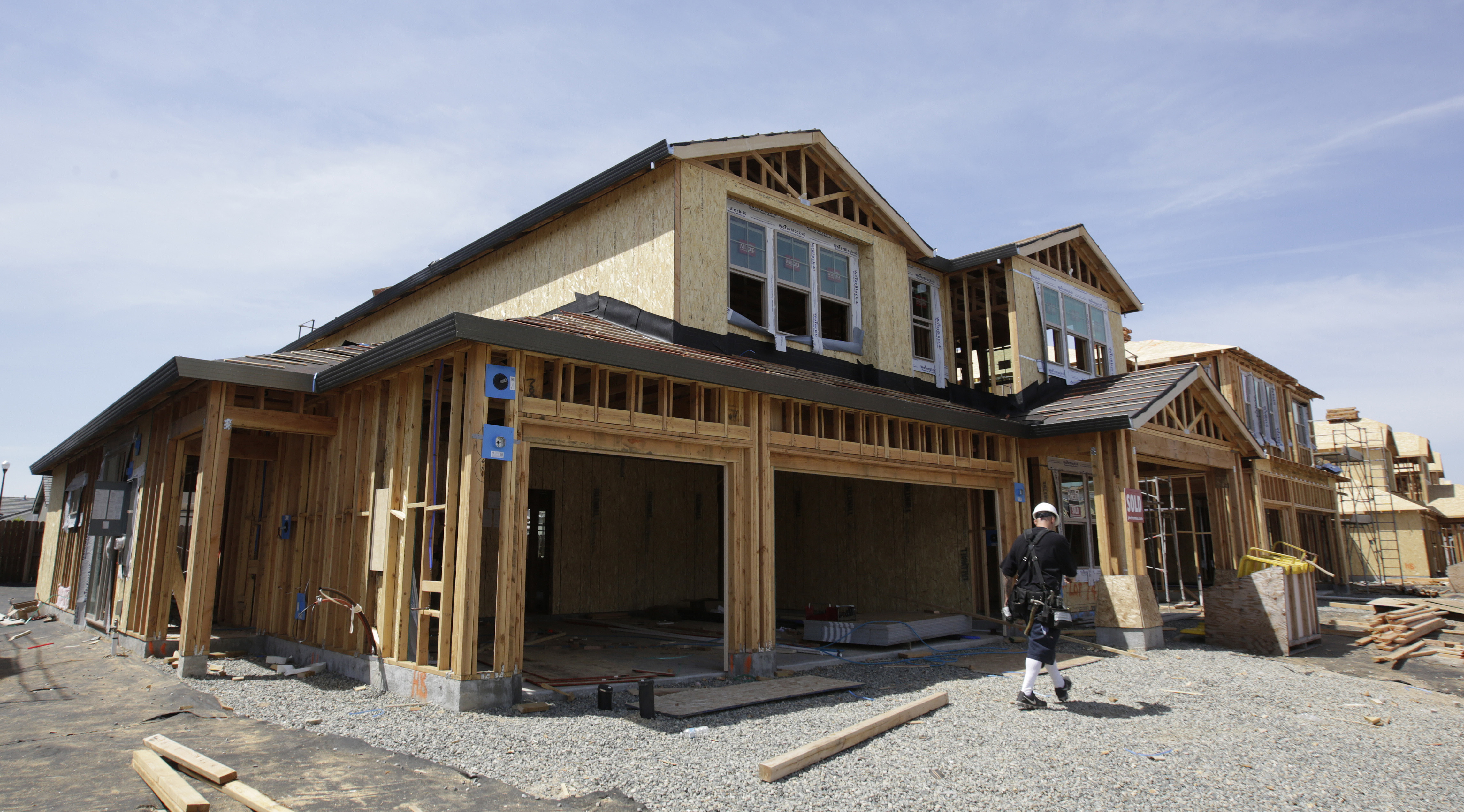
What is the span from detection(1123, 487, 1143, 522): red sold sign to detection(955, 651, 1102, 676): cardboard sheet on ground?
7.78ft

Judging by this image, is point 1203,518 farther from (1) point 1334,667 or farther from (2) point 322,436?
(2) point 322,436

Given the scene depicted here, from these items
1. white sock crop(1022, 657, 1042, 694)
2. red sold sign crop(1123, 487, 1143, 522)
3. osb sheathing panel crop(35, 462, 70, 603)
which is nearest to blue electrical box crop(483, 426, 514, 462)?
white sock crop(1022, 657, 1042, 694)

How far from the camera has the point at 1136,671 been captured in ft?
33.6

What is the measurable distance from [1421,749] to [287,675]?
35.8 feet

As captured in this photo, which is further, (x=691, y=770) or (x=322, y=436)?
(x=322, y=436)

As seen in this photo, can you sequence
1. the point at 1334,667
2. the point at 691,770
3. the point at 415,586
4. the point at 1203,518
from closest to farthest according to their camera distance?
the point at 691,770
the point at 415,586
the point at 1334,667
the point at 1203,518

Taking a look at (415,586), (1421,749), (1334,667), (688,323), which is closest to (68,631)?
(415,586)

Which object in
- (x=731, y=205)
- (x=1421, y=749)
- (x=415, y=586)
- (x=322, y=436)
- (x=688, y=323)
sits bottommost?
(x=1421, y=749)

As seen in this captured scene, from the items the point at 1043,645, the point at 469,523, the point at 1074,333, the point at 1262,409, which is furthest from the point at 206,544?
the point at 1262,409

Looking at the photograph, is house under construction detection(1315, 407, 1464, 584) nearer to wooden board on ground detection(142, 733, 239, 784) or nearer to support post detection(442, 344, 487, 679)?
support post detection(442, 344, 487, 679)

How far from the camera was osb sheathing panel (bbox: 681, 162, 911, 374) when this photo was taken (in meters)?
11.7

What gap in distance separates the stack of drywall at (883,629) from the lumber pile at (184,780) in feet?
27.0

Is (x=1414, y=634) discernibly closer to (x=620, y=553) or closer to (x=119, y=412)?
(x=620, y=553)

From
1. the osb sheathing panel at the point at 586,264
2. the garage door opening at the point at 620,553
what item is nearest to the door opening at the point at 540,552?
the garage door opening at the point at 620,553
